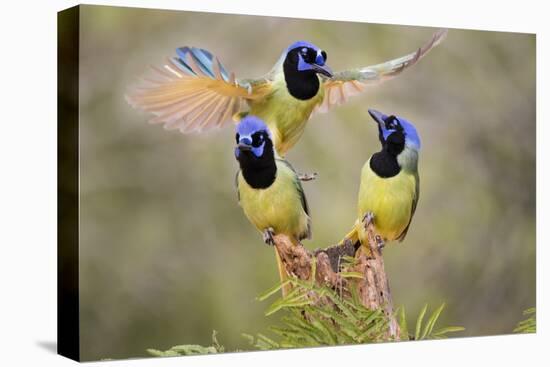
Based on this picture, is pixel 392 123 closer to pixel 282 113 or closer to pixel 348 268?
pixel 282 113

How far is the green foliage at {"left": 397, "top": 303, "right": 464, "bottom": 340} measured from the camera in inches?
238

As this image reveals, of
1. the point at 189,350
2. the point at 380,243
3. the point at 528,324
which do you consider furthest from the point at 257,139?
the point at 528,324

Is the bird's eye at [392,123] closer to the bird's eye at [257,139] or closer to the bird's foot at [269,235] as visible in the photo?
the bird's eye at [257,139]

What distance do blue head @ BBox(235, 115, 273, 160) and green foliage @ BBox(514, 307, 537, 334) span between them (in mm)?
1936

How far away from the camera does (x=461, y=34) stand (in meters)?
6.24

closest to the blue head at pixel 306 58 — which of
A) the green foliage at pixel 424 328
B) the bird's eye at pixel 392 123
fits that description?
the bird's eye at pixel 392 123

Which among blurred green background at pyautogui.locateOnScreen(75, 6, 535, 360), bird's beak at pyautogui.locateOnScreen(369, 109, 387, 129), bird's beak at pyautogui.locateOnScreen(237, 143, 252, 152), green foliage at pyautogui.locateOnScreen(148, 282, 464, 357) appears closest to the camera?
blurred green background at pyautogui.locateOnScreen(75, 6, 535, 360)

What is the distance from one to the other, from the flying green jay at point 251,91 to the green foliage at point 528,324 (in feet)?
5.56

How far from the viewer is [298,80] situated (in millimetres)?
5777

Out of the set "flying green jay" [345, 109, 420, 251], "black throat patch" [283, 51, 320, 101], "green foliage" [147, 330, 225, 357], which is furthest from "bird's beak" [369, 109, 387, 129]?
"green foliage" [147, 330, 225, 357]

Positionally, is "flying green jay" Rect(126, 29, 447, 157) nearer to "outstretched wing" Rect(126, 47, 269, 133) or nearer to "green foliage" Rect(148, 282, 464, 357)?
"outstretched wing" Rect(126, 47, 269, 133)

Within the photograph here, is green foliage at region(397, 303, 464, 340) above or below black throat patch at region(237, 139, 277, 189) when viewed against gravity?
below

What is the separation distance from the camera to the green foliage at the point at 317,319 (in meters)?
5.71

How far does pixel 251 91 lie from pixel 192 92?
304mm
